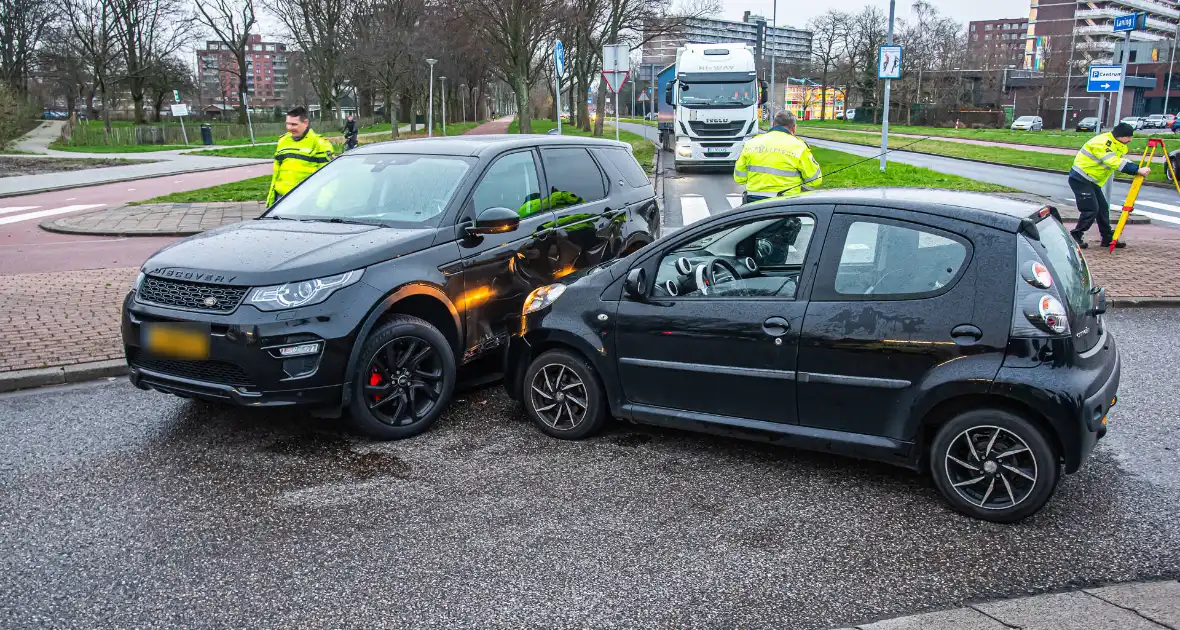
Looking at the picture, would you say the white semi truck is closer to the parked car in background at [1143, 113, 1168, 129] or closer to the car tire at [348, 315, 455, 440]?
the car tire at [348, 315, 455, 440]

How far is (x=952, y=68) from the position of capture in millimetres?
78938

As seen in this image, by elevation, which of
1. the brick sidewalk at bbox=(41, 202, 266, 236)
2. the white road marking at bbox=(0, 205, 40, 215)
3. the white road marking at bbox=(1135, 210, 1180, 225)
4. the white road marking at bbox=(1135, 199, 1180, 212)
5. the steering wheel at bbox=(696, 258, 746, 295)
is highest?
the steering wheel at bbox=(696, 258, 746, 295)

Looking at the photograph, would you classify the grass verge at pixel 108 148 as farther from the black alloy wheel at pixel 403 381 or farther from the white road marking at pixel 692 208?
the black alloy wheel at pixel 403 381

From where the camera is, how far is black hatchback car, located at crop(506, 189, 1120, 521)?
3910 mm

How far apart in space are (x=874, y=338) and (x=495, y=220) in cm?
244

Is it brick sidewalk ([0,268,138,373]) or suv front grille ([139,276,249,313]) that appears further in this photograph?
brick sidewalk ([0,268,138,373])

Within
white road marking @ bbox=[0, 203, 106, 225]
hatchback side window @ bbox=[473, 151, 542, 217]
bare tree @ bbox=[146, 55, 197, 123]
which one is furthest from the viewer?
bare tree @ bbox=[146, 55, 197, 123]

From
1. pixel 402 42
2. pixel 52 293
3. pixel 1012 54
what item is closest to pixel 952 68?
pixel 1012 54

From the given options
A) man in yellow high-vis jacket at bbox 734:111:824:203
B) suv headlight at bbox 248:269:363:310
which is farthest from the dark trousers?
suv headlight at bbox 248:269:363:310

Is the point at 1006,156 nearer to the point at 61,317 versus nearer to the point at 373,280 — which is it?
the point at 61,317

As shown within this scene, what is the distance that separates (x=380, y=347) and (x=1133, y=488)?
3940 mm

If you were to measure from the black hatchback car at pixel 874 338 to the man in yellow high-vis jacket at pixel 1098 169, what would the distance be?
27.6 feet

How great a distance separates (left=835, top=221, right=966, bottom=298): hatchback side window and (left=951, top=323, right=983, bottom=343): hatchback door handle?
211 mm

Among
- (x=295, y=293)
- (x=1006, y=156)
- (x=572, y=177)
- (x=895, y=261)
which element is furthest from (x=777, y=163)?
(x=1006, y=156)
